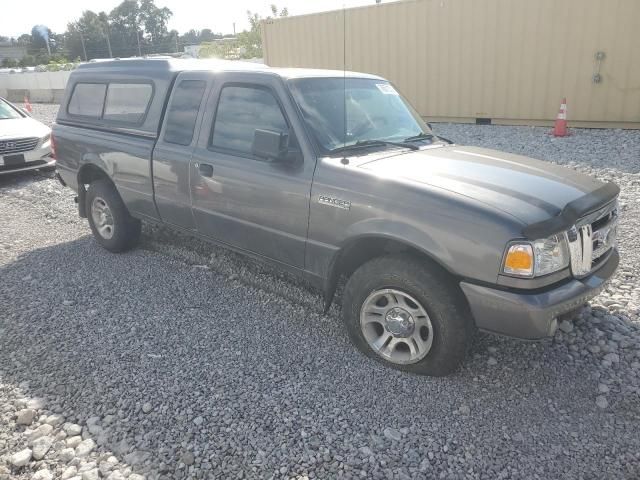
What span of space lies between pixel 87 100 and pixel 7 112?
212 inches

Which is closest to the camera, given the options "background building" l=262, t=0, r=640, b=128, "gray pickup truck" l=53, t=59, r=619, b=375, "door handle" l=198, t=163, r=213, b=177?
"gray pickup truck" l=53, t=59, r=619, b=375

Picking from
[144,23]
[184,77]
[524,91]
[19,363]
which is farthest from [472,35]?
[144,23]

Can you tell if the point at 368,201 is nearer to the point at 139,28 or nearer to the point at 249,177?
the point at 249,177

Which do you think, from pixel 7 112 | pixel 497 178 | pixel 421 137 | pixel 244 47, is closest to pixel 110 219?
pixel 421 137

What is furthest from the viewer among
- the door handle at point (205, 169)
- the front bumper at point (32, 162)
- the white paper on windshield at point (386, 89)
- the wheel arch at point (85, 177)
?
the front bumper at point (32, 162)

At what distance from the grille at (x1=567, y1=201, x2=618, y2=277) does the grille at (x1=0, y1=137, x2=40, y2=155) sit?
851 centimetres

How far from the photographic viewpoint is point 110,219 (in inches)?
199

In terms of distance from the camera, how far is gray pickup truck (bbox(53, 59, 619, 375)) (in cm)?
258

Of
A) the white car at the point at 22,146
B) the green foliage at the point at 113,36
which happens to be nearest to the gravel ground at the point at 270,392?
the white car at the point at 22,146

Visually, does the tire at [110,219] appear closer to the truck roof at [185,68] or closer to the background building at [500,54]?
the truck roof at [185,68]

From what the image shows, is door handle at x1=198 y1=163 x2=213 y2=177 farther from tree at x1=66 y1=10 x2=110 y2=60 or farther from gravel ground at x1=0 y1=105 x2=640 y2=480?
tree at x1=66 y1=10 x2=110 y2=60

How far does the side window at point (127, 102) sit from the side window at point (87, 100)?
15 centimetres

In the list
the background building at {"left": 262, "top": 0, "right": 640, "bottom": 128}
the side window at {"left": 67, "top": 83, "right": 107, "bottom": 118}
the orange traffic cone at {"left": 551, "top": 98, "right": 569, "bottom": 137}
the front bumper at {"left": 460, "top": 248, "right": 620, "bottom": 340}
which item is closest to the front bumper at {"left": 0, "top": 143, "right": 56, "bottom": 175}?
the side window at {"left": 67, "top": 83, "right": 107, "bottom": 118}

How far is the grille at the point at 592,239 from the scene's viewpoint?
2676 millimetres
